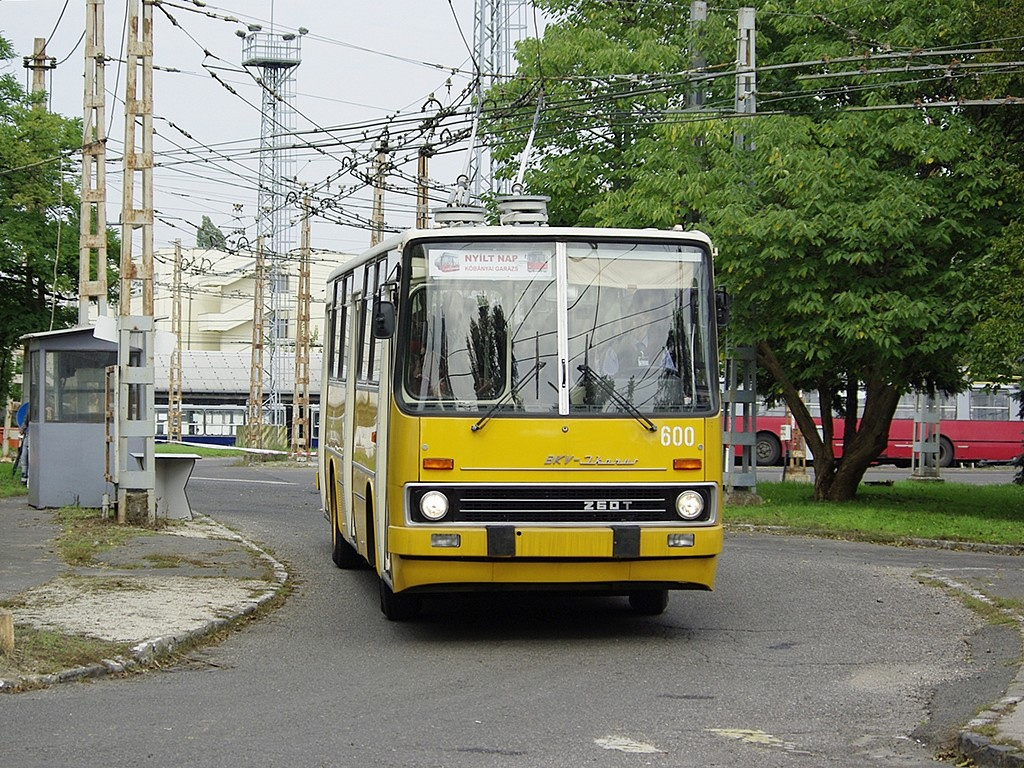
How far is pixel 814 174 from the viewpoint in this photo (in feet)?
76.6

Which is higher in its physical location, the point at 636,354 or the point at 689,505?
the point at 636,354

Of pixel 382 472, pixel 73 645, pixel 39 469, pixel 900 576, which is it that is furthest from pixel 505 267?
pixel 39 469

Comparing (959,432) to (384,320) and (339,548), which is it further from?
(384,320)

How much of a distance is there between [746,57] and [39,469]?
12252 millimetres

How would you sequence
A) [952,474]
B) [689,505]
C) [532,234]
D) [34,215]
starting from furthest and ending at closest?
[952,474]
[34,215]
[532,234]
[689,505]

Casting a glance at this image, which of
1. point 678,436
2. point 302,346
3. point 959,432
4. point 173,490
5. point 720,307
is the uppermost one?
point 302,346

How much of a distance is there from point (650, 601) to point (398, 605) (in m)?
2.05

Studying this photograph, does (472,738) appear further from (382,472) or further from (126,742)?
(382,472)

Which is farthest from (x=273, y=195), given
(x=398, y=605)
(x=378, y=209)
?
(x=398, y=605)

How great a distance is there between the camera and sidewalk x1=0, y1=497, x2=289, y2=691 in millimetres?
10828

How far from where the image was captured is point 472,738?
7996 millimetres

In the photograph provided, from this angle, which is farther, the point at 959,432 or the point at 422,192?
the point at 959,432

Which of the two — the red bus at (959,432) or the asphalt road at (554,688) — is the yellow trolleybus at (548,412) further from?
the red bus at (959,432)

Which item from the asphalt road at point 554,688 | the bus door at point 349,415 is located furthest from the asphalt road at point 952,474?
the asphalt road at point 554,688
